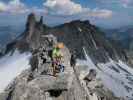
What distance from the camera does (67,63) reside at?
56281 millimetres

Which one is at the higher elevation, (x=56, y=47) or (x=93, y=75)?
(x=56, y=47)

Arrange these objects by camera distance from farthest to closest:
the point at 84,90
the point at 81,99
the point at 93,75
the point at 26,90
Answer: the point at 93,75 → the point at 84,90 → the point at 81,99 → the point at 26,90

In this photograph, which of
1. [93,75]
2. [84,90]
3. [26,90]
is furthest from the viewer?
[93,75]

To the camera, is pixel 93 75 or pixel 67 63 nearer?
pixel 67 63

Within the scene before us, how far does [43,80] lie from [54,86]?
1.51 meters

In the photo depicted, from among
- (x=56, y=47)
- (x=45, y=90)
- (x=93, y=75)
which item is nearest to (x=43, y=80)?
(x=45, y=90)

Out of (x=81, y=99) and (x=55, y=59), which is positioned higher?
(x=55, y=59)

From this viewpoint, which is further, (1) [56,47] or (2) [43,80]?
(1) [56,47]

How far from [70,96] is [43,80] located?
12.1 feet

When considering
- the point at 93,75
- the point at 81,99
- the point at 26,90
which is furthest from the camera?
the point at 93,75

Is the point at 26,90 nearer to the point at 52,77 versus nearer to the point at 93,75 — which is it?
the point at 52,77

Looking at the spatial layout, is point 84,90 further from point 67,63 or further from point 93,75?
point 93,75

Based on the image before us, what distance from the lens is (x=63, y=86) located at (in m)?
47.9

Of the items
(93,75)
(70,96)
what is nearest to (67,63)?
(70,96)
